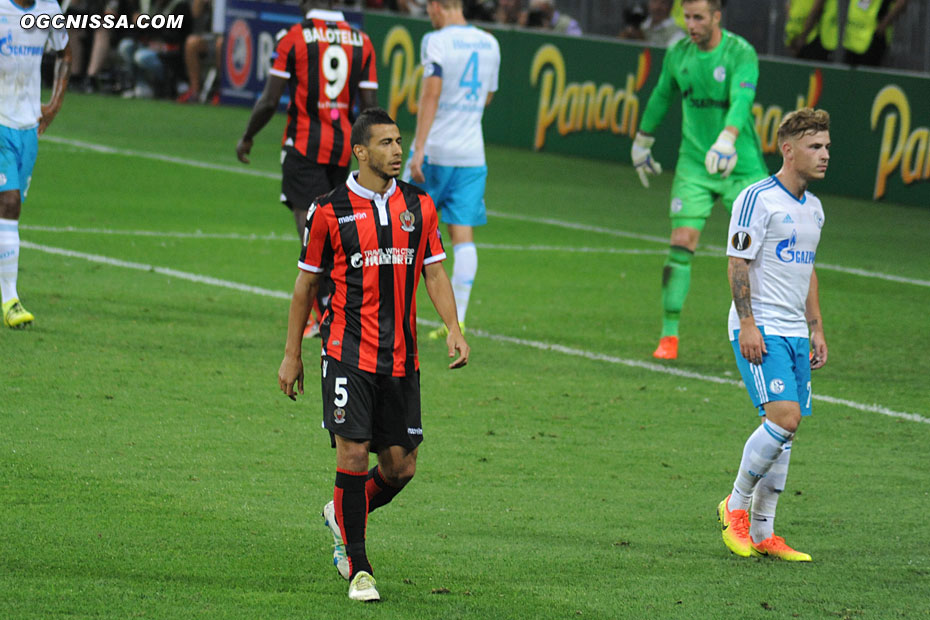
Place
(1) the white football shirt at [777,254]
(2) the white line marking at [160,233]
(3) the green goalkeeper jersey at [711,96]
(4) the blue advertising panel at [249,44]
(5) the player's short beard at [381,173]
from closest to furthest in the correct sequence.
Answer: (5) the player's short beard at [381,173], (1) the white football shirt at [777,254], (3) the green goalkeeper jersey at [711,96], (2) the white line marking at [160,233], (4) the blue advertising panel at [249,44]

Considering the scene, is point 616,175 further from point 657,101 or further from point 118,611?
point 118,611

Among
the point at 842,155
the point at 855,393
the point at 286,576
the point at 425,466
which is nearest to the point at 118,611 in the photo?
the point at 286,576

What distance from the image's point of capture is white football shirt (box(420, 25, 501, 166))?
36.3ft

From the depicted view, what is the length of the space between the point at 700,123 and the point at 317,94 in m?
2.63

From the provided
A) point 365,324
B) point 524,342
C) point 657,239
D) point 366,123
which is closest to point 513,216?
point 657,239

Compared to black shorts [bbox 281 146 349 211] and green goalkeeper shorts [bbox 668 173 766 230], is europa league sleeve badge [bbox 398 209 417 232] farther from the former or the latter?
green goalkeeper shorts [bbox 668 173 766 230]

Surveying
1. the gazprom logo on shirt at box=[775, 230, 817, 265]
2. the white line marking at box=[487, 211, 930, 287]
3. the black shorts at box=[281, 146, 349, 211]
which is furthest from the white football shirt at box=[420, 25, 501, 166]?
the white line marking at box=[487, 211, 930, 287]

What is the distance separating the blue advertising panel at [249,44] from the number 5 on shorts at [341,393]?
22.7 metres

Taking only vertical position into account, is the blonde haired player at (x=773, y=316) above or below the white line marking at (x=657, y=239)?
above

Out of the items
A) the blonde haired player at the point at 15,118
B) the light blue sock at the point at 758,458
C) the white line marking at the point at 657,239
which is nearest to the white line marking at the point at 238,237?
the white line marking at the point at 657,239

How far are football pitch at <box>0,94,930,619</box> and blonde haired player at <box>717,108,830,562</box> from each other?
0.77 feet

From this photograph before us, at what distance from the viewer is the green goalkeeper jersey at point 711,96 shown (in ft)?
33.7

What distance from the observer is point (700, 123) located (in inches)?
418

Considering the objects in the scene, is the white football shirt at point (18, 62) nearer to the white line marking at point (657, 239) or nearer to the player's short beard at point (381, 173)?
the player's short beard at point (381, 173)
